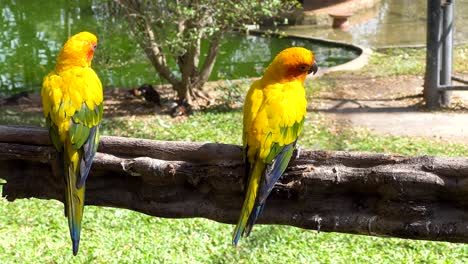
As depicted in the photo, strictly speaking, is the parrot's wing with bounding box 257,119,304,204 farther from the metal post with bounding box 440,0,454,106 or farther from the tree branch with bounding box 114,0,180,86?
the metal post with bounding box 440,0,454,106

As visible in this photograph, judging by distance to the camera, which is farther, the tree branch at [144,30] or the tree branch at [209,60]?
the tree branch at [209,60]

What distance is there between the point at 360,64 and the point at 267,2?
343 cm

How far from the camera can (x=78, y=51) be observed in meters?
2.69

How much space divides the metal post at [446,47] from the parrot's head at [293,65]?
5.55 meters

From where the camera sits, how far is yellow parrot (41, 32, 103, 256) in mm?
2354

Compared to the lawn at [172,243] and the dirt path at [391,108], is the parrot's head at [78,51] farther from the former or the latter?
the dirt path at [391,108]

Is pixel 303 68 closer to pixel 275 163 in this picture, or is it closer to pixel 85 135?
pixel 275 163

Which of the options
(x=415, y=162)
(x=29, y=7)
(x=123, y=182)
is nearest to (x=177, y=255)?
(x=123, y=182)

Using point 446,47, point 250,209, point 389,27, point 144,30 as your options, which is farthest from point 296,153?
point 389,27

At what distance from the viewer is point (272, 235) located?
14.8 feet

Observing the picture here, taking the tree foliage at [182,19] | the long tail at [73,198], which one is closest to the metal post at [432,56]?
the tree foliage at [182,19]

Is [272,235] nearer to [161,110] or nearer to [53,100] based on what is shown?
[53,100]

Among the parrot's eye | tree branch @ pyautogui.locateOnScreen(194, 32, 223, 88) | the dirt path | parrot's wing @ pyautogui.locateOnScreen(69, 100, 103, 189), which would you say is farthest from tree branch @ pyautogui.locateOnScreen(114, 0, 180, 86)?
the parrot's eye

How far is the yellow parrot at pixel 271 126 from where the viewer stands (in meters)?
2.19
